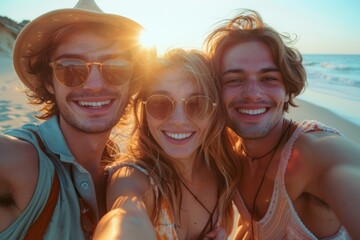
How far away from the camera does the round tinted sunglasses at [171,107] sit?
2.23m

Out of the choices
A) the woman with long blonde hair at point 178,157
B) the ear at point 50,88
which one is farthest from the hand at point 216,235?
the ear at point 50,88

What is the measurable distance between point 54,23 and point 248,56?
5.20ft

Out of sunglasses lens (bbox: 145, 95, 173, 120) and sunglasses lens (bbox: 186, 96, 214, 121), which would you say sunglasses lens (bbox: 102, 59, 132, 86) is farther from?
sunglasses lens (bbox: 186, 96, 214, 121)

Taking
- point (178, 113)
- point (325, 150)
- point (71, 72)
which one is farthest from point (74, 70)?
point (325, 150)

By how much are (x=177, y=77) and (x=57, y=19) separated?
3.21 ft

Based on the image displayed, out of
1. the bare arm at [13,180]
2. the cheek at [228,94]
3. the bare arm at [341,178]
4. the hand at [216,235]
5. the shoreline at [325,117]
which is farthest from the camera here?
the shoreline at [325,117]

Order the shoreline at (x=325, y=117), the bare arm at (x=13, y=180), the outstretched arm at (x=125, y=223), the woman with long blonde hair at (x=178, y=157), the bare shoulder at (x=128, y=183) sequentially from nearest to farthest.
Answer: the outstretched arm at (x=125, y=223), the bare arm at (x=13, y=180), the bare shoulder at (x=128, y=183), the woman with long blonde hair at (x=178, y=157), the shoreline at (x=325, y=117)

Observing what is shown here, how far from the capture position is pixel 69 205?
1869 millimetres

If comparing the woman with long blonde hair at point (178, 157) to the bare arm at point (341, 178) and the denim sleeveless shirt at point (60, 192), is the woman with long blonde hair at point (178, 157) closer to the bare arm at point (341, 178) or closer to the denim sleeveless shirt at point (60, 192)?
the denim sleeveless shirt at point (60, 192)

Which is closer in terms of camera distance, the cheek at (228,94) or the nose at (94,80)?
the nose at (94,80)

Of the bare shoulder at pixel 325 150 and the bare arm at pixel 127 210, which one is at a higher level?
the bare shoulder at pixel 325 150

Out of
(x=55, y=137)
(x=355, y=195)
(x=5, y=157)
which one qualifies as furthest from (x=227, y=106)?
(x=5, y=157)

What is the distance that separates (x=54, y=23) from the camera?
2.21 meters

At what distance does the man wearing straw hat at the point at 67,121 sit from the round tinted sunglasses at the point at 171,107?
32 cm
